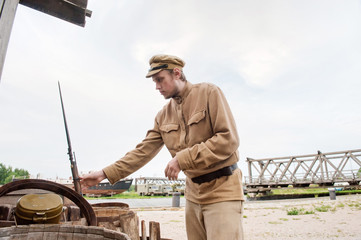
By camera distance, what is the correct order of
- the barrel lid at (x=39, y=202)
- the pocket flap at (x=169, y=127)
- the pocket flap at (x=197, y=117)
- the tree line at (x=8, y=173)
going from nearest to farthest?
1. the barrel lid at (x=39, y=202)
2. the pocket flap at (x=197, y=117)
3. the pocket flap at (x=169, y=127)
4. the tree line at (x=8, y=173)

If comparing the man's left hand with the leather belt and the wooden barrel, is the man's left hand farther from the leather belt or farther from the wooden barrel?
the wooden barrel

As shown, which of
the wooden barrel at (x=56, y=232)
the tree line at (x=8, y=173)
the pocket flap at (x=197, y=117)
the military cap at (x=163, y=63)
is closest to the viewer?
the wooden barrel at (x=56, y=232)

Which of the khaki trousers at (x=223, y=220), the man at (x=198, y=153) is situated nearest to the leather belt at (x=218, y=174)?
the man at (x=198, y=153)

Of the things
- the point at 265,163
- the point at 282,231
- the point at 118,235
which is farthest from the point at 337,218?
the point at 265,163

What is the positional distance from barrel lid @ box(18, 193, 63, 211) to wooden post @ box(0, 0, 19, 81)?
34.9 inches

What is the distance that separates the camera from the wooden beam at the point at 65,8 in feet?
8.18

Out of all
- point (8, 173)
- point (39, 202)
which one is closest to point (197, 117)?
point (39, 202)

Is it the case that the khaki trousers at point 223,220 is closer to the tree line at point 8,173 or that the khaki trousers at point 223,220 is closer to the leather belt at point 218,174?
the leather belt at point 218,174

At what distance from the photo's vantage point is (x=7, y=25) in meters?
1.71

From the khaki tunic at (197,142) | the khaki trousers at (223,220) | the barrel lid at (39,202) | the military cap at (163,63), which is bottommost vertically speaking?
the khaki trousers at (223,220)

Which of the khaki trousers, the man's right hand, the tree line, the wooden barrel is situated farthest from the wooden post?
the tree line

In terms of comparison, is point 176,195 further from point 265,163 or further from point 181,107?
point 265,163

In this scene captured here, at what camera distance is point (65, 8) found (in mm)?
2605

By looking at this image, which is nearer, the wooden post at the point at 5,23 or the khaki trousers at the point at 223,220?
the wooden post at the point at 5,23
